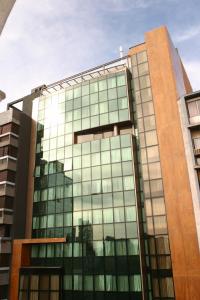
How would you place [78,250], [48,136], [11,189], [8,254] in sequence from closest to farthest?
[78,250]
[8,254]
[11,189]
[48,136]

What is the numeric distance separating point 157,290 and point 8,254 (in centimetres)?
2092

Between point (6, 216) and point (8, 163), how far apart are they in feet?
25.7

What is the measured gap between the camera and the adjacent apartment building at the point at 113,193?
3100 cm

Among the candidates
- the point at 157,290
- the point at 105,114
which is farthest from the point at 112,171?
the point at 157,290

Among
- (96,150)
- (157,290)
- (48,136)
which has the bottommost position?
(157,290)

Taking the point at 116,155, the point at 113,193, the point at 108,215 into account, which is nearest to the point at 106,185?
the point at 113,193

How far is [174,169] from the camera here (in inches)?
1284

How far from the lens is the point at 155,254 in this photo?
3133 cm

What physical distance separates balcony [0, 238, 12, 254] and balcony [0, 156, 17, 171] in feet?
33.6

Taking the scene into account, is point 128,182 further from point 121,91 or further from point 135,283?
point 121,91

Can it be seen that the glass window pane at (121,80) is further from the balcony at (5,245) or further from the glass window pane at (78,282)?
the balcony at (5,245)

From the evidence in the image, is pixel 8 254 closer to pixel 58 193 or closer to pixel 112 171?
pixel 58 193

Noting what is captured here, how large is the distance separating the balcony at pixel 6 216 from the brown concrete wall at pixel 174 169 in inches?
879

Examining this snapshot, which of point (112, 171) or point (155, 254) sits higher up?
point (112, 171)
